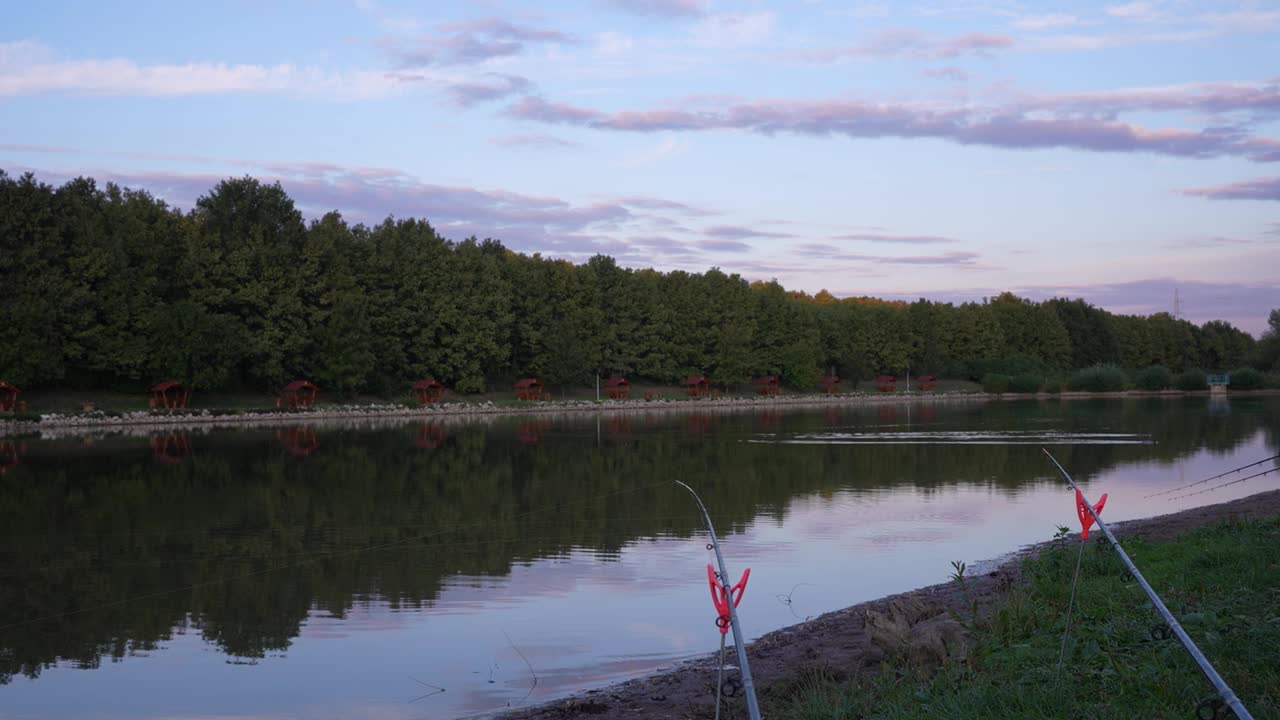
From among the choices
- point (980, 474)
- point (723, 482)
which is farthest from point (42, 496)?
point (980, 474)

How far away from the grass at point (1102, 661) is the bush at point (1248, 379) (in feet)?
384

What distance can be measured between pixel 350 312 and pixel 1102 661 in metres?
66.9

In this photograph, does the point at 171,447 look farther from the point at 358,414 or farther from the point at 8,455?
the point at 358,414

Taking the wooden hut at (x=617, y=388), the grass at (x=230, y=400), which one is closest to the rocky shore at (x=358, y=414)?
the grass at (x=230, y=400)

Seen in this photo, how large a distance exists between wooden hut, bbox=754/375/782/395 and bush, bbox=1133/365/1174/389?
139ft

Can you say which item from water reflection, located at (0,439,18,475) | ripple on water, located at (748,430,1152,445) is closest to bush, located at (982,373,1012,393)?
ripple on water, located at (748,430,1152,445)

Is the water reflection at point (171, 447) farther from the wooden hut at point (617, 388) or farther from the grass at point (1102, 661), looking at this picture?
the wooden hut at point (617, 388)

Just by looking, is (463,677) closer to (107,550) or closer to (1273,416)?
(107,550)

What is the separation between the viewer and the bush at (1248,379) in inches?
4473

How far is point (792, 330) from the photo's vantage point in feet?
360

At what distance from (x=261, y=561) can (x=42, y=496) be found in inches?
424

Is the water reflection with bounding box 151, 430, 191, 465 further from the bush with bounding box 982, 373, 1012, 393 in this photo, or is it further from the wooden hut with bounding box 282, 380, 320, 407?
the bush with bounding box 982, 373, 1012, 393

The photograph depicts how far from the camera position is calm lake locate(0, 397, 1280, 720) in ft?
33.8

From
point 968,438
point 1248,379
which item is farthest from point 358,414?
point 1248,379
